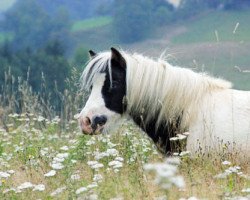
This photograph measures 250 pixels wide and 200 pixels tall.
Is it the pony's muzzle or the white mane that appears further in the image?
the white mane

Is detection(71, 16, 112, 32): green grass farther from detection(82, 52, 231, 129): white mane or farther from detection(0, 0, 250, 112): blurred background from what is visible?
detection(82, 52, 231, 129): white mane

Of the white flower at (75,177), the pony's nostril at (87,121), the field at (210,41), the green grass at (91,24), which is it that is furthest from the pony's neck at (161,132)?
the green grass at (91,24)

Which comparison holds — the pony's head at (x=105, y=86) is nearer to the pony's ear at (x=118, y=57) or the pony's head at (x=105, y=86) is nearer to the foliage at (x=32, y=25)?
the pony's ear at (x=118, y=57)

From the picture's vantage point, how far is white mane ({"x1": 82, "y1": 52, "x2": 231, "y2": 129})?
7914 millimetres

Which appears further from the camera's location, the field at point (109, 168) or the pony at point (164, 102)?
the pony at point (164, 102)

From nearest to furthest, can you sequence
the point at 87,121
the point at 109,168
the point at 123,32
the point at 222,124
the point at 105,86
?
the point at 109,168, the point at 87,121, the point at 222,124, the point at 105,86, the point at 123,32

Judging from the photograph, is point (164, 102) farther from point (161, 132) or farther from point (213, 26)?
point (213, 26)

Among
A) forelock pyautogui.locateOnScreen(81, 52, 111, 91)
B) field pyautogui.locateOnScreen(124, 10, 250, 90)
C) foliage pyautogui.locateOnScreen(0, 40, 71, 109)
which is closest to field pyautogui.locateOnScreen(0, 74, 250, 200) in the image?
forelock pyautogui.locateOnScreen(81, 52, 111, 91)

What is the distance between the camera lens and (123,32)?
9931cm

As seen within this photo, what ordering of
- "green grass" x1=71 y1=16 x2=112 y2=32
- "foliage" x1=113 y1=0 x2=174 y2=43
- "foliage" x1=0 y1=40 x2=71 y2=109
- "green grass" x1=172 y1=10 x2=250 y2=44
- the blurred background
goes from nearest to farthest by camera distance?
1. "foliage" x1=0 y1=40 x2=71 y2=109
2. the blurred background
3. "green grass" x1=172 y1=10 x2=250 y2=44
4. "foliage" x1=113 y1=0 x2=174 y2=43
5. "green grass" x1=71 y1=16 x2=112 y2=32

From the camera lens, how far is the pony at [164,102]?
776cm

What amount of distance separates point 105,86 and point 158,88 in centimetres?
57

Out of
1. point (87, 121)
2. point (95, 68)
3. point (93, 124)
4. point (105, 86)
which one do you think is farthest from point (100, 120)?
point (95, 68)

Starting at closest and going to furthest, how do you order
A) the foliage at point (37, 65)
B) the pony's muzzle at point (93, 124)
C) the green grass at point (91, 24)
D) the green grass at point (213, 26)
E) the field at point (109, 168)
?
1. the field at point (109, 168)
2. the pony's muzzle at point (93, 124)
3. the foliage at point (37, 65)
4. the green grass at point (213, 26)
5. the green grass at point (91, 24)
